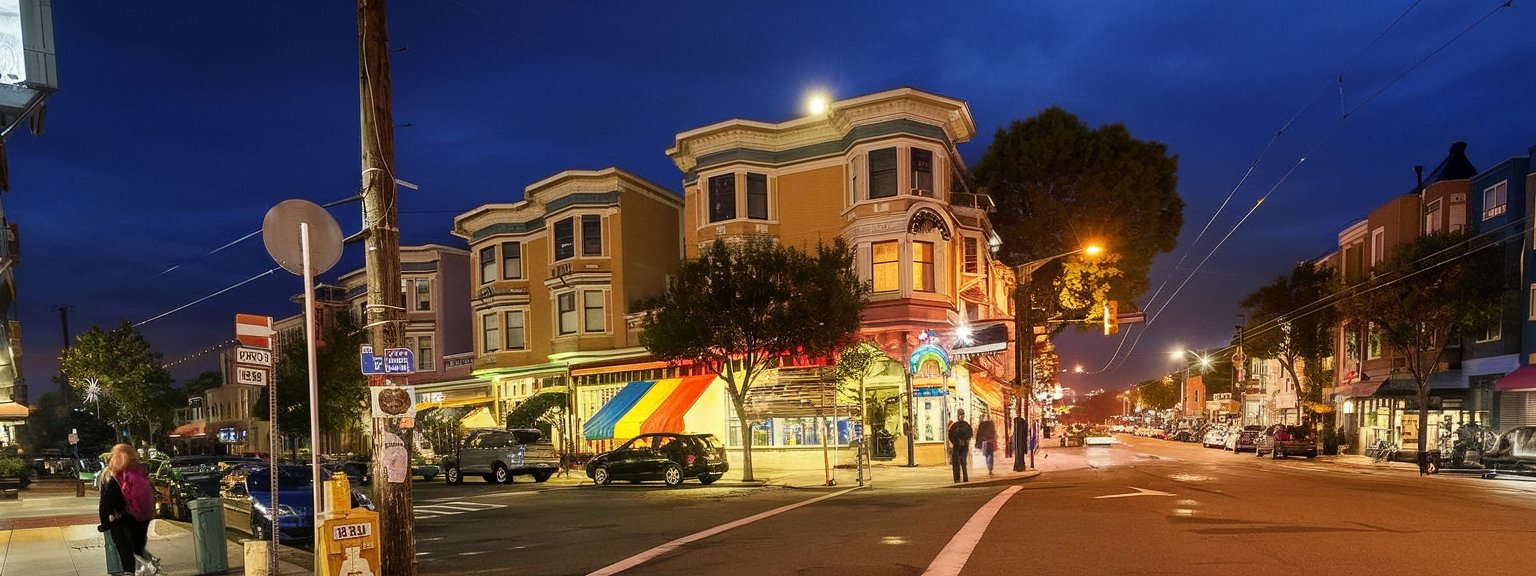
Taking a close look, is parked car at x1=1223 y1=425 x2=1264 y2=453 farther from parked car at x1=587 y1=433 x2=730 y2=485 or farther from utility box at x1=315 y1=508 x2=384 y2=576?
utility box at x1=315 y1=508 x2=384 y2=576

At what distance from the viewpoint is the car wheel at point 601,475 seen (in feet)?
80.7

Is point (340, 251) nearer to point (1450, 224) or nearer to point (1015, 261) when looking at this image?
point (1015, 261)

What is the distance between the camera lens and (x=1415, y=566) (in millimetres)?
8328

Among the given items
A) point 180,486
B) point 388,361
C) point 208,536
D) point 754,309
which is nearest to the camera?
point 388,361

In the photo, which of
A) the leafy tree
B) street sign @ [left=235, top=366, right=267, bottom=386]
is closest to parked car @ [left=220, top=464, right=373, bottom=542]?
street sign @ [left=235, top=366, right=267, bottom=386]

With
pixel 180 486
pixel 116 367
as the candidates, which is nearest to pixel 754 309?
pixel 180 486

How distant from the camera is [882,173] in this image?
2827cm

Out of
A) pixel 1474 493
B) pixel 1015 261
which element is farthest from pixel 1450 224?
pixel 1474 493

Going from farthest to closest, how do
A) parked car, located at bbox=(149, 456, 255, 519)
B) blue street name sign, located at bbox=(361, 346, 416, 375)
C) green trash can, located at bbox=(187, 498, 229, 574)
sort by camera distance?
1. parked car, located at bbox=(149, 456, 255, 519)
2. green trash can, located at bbox=(187, 498, 229, 574)
3. blue street name sign, located at bbox=(361, 346, 416, 375)

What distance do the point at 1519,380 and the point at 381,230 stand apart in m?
34.6

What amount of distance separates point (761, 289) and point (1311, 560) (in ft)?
54.7

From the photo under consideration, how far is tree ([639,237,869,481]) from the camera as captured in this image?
79.6 feet

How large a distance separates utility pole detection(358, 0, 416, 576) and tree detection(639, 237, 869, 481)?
52.3 feet

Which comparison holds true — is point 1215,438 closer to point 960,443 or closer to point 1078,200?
point 1078,200
